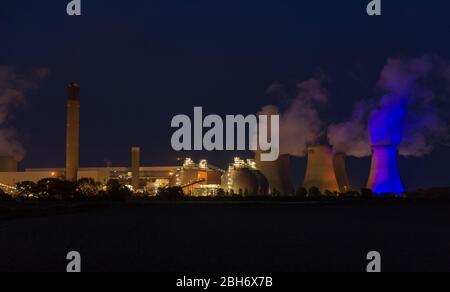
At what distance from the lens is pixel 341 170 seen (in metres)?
112

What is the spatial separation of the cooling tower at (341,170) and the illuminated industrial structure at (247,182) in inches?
514

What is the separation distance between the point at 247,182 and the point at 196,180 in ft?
52.4

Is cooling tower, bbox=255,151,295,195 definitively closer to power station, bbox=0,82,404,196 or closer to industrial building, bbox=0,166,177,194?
power station, bbox=0,82,404,196

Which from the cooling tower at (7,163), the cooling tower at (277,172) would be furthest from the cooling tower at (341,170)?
the cooling tower at (7,163)

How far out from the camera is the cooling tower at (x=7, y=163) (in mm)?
125875

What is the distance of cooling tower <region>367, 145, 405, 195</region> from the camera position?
8600cm

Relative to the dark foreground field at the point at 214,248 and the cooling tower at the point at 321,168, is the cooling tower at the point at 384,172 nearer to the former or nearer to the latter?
the cooling tower at the point at 321,168

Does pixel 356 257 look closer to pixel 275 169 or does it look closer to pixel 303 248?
pixel 303 248

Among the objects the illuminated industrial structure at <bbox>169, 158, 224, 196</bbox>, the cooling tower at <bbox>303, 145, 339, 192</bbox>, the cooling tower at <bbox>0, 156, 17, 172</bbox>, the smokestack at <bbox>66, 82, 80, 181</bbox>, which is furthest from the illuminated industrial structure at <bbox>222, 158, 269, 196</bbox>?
the cooling tower at <bbox>0, 156, 17, 172</bbox>

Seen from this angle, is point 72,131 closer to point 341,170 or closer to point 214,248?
point 341,170

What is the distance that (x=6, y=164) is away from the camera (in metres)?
127
